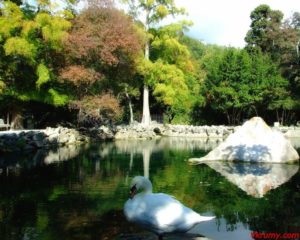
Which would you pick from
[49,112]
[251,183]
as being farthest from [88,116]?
[251,183]

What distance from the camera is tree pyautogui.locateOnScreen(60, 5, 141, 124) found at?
2709 cm

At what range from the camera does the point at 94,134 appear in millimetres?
29172

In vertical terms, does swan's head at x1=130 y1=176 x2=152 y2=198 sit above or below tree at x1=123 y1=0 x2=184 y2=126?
below

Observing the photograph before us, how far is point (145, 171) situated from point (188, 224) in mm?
8019

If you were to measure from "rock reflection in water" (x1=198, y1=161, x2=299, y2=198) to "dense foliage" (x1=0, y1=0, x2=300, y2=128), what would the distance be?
13464 millimetres

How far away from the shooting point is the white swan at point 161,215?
Answer: 6527 mm

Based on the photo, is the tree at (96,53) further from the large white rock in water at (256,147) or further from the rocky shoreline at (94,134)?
the large white rock in water at (256,147)

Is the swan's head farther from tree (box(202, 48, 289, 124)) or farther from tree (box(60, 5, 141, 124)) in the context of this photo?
tree (box(202, 48, 289, 124))

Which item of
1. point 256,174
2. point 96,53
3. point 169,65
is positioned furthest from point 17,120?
point 256,174

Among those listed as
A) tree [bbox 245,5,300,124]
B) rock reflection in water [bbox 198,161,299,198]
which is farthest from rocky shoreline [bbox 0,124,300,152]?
rock reflection in water [bbox 198,161,299,198]

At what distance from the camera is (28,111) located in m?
31.4

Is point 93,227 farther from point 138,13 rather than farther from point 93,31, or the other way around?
point 138,13

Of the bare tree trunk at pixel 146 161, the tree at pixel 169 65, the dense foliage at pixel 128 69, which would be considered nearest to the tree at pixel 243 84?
the dense foliage at pixel 128 69

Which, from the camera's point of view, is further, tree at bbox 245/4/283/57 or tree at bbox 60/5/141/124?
tree at bbox 245/4/283/57
